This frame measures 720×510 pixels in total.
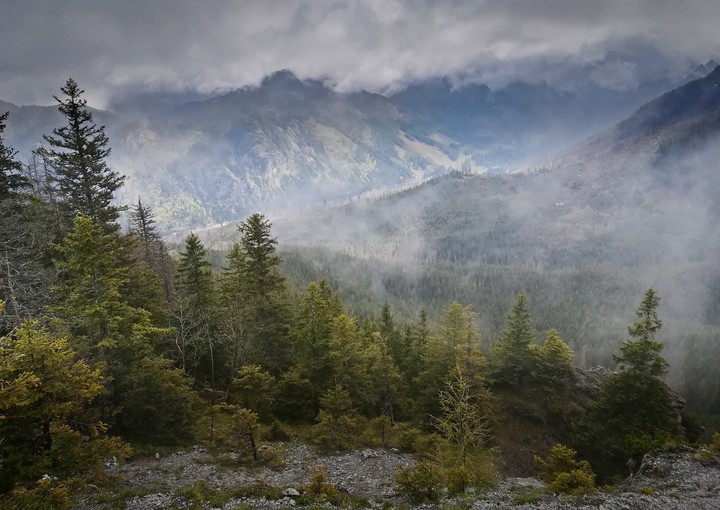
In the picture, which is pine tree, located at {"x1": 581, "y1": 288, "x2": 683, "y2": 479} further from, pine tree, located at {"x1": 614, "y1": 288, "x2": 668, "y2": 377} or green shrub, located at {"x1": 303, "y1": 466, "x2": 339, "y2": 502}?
green shrub, located at {"x1": 303, "y1": 466, "x2": 339, "y2": 502}

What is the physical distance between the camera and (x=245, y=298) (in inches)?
1390

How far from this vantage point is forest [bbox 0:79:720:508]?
45.2ft

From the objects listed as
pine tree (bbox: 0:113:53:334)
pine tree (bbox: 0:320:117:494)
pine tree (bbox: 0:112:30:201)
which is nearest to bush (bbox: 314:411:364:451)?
pine tree (bbox: 0:320:117:494)

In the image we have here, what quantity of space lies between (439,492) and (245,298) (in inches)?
920

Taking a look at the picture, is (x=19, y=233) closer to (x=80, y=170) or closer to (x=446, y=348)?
(x=80, y=170)

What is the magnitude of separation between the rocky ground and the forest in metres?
1.23

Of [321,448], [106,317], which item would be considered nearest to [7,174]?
[106,317]

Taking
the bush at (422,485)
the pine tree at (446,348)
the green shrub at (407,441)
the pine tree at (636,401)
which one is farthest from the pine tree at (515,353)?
the bush at (422,485)

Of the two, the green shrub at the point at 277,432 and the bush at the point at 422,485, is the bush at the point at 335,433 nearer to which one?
the green shrub at the point at 277,432

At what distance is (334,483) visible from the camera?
2222 cm

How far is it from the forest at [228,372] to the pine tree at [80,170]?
0.13 meters

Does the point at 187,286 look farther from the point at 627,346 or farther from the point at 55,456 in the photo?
the point at 627,346

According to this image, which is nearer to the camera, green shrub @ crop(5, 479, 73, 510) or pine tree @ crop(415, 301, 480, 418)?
green shrub @ crop(5, 479, 73, 510)

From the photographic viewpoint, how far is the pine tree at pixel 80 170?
1121 inches
